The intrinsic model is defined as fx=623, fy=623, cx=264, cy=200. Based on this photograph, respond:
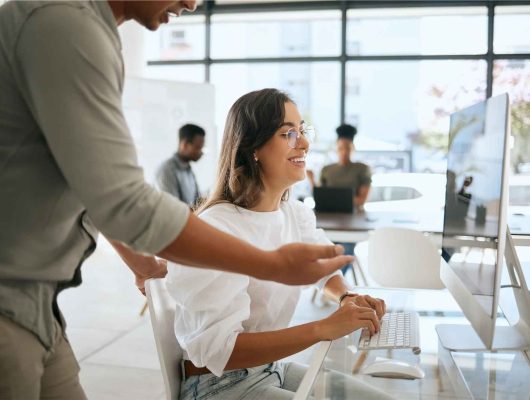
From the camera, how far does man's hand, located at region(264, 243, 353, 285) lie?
789mm

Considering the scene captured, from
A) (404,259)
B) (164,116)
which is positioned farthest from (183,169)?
(404,259)

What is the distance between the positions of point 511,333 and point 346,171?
13.2 ft

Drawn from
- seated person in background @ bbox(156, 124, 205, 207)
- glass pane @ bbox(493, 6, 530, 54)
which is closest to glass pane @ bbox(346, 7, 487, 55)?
glass pane @ bbox(493, 6, 530, 54)

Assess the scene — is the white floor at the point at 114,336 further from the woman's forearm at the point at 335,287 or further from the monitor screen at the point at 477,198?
the monitor screen at the point at 477,198

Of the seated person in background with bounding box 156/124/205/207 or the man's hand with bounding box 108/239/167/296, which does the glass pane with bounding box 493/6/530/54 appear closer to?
the seated person in background with bounding box 156/124/205/207

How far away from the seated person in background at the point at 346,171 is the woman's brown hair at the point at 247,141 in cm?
393

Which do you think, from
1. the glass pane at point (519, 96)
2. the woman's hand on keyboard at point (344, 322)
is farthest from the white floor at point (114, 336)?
the glass pane at point (519, 96)

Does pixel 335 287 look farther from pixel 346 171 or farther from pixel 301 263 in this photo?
Answer: pixel 346 171

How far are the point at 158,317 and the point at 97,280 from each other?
4679mm

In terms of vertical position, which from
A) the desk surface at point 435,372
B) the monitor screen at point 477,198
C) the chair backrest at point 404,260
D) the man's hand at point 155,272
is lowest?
the chair backrest at point 404,260

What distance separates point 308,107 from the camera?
8141 millimetres

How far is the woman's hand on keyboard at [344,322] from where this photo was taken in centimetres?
145

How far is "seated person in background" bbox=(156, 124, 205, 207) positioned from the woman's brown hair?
11.0 ft

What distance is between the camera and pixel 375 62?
307 inches
